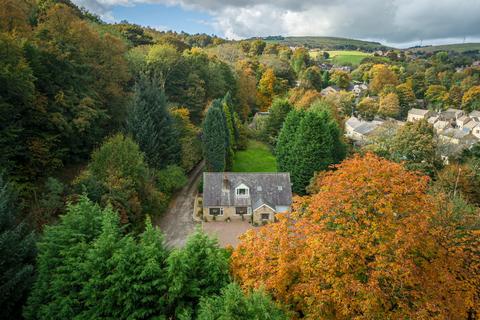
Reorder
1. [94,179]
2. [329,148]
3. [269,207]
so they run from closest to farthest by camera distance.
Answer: [94,179]
[269,207]
[329,148]

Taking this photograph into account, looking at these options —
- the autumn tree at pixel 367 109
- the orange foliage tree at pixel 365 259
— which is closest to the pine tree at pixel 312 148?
the orange foliage tree at pixel 365 259

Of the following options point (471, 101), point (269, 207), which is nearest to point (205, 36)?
point (471, 101)

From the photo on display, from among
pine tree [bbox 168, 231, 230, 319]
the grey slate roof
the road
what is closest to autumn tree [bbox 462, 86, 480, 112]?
the grey slate roof

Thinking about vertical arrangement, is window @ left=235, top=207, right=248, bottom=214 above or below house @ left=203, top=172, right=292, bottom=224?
below

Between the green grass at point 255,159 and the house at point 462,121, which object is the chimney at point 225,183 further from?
the house at point 462,121

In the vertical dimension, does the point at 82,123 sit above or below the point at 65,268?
above

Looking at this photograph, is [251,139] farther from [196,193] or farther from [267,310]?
[267,310]

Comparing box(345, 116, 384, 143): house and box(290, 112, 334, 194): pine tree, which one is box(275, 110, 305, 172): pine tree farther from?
box(345, 116, 384, 143): house
